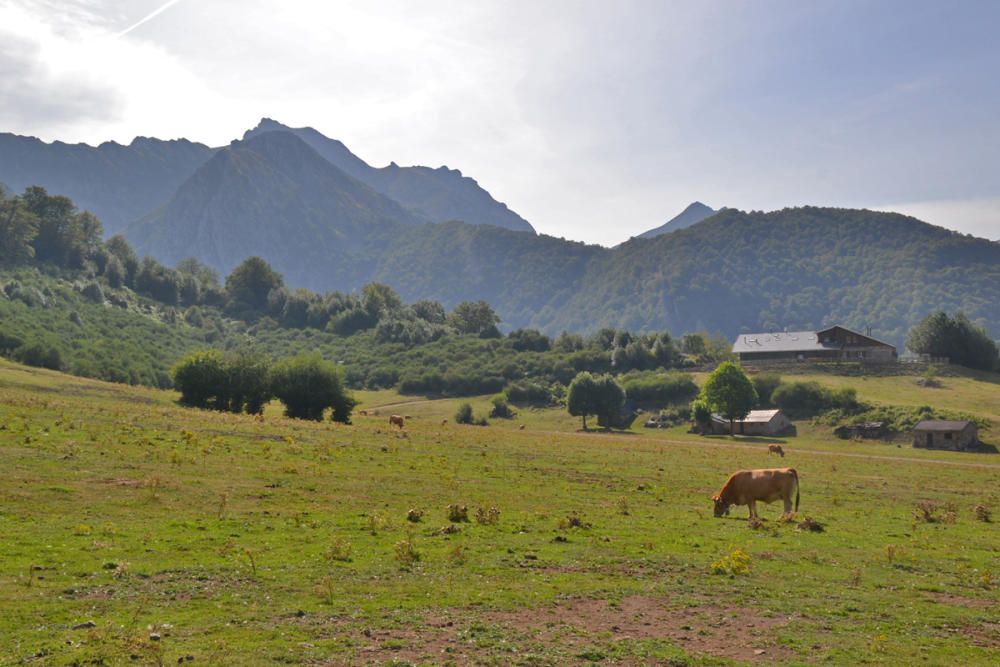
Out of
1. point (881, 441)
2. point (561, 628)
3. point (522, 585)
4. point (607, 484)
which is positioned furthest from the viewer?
point (881, 441)

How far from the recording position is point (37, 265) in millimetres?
164125

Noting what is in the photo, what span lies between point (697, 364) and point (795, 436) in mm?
55799

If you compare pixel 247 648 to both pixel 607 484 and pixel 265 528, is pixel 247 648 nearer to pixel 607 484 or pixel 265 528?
pixel 265 528

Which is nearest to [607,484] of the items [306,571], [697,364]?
[306,571]

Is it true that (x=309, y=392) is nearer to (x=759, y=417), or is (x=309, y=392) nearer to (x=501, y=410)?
(x=501, y=410)

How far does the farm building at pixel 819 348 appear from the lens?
15825cm

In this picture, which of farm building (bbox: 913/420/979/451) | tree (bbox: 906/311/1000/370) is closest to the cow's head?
farm building (bbox: 913/420/979/451)

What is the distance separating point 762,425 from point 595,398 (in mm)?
24770

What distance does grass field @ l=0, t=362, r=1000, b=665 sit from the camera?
13602 mm

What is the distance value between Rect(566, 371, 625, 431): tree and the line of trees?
54591mm

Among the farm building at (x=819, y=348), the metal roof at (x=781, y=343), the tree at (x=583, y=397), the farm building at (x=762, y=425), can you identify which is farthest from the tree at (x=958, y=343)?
the tree at (x=583, y=397)

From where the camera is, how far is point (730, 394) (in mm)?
105812

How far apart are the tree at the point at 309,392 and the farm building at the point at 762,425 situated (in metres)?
61.9

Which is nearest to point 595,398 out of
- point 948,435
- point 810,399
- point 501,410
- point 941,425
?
point 501,410
